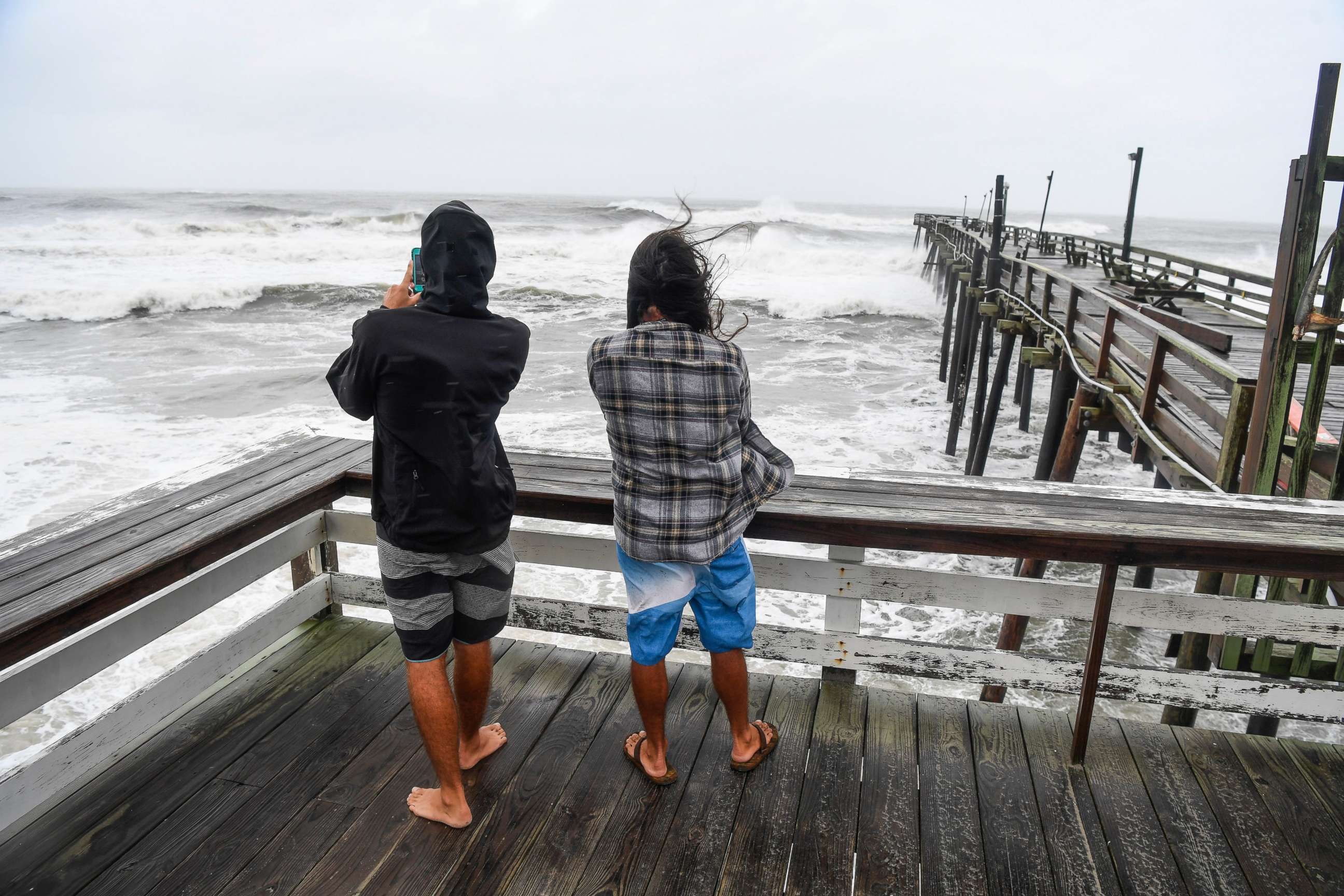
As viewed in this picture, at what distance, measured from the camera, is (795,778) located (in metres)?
2.23

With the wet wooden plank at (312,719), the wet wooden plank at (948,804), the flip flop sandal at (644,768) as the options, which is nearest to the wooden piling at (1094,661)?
the wet wooden plank at (948,804)

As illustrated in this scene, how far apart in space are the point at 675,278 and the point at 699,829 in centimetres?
133

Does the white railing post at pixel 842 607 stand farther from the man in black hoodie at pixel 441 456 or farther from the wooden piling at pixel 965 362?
the wooden piling at pixel 965 362

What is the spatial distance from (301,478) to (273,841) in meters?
1.07

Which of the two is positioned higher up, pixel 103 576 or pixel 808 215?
pixel 808 215

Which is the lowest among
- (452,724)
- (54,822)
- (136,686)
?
(136,686)

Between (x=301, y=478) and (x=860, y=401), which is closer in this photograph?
(x=301, y=478)

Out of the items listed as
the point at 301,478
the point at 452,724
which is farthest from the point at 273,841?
the point at 301,478

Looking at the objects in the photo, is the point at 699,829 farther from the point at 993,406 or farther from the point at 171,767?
the point at 993,406

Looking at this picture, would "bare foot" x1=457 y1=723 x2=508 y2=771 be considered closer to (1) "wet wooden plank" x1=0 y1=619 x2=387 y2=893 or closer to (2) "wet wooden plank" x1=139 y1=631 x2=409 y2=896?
(2) "wet wooden plank" x1=139 y1=631 x2=409 y2=896

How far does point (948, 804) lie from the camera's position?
2.14m

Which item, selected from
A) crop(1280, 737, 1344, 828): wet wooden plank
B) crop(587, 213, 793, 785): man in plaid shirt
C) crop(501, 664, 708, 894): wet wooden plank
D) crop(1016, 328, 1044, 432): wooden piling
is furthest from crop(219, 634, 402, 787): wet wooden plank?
crop(1016, 328, 1044, 432): wooden piling

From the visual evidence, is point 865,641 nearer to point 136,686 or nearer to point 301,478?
point 301,478

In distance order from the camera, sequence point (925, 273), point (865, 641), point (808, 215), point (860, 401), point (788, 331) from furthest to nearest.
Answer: point (808, 215) → point (925, 273) → point (788, 331) → point (860, 401) → point (865, 641)
